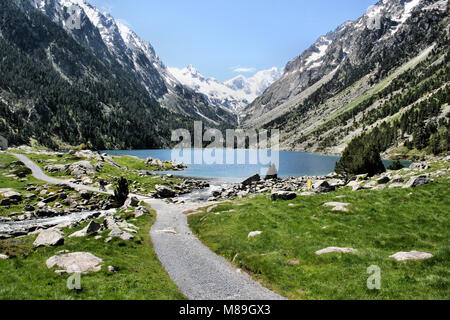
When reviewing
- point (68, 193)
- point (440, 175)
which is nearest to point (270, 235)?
point (440, 175)

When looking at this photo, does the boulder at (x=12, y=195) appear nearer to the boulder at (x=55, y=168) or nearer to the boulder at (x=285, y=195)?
the boulder at (x=55, y=168)

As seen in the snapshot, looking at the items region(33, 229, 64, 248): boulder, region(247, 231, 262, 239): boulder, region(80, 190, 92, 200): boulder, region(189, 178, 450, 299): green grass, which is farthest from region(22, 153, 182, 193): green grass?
region(247, 231, 262, 239): boulder

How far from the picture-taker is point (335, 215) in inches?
1041

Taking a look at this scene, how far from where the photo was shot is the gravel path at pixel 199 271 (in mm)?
16484

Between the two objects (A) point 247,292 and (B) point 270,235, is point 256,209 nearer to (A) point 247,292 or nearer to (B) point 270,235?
(B) point 270,235

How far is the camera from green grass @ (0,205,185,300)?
12843mm

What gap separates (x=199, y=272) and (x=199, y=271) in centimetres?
22

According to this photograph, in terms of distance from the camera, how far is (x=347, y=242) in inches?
821

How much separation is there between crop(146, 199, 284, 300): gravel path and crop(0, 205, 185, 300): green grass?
1.13m

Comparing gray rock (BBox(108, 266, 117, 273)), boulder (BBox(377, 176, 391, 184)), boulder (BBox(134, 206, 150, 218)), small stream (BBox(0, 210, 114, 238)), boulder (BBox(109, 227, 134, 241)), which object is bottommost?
small stream (BBox(0, 210, 114, 238))

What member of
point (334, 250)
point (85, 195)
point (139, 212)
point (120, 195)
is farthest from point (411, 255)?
point (85, 195)

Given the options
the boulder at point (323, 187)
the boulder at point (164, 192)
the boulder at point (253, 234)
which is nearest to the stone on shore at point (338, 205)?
the boulder at point (253, 234)

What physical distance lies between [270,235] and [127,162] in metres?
119

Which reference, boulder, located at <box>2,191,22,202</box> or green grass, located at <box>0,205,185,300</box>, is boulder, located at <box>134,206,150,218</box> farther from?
boulder, located at <box>2,191,22,202</box>
